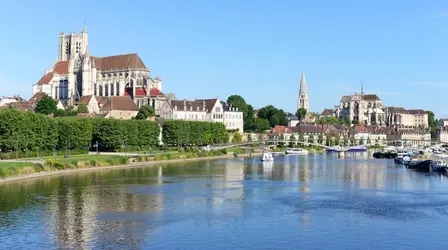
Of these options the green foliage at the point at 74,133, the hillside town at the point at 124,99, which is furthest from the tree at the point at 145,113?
the green foliage at the point at 74,133

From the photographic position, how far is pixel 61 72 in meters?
150

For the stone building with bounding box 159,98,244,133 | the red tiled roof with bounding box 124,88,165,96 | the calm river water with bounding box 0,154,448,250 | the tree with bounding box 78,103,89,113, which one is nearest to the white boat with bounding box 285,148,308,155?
the stone building with bounding box 159,98,244,133

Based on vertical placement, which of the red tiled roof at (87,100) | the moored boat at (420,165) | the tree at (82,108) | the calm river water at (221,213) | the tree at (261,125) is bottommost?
the calm river water at (221,213)

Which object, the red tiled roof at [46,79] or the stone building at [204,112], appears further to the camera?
the red tiled roof at [46,79]

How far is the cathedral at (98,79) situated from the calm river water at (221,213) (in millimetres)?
78582

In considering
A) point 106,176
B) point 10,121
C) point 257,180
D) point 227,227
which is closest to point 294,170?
point 257,180

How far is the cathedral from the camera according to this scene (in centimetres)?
13812

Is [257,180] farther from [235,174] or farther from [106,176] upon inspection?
[106,176]

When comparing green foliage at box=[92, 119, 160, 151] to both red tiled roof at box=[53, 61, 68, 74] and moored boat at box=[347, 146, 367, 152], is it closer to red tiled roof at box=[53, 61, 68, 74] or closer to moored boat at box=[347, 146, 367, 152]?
moored boat at box=[347, 146, 367, 152]

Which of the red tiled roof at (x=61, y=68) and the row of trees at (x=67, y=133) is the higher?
the red tiled roof at (x=61, y=68)

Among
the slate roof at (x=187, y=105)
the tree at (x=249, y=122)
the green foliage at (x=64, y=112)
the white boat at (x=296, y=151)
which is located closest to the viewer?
the green foliage at (x=64, y=112)

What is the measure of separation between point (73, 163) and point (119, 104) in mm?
61070

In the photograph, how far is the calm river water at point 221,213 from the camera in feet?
99.3

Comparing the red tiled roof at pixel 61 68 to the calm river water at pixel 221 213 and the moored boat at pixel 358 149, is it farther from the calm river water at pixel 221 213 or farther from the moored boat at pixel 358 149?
the calm river water at pixel 221 213
